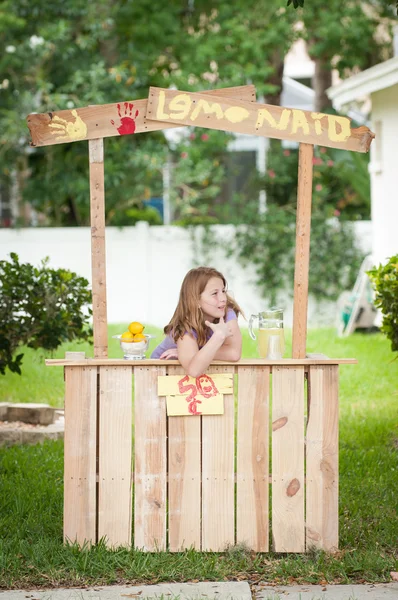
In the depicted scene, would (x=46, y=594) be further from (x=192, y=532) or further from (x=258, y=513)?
(x=258, y=513)

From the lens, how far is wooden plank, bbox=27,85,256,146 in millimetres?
4301

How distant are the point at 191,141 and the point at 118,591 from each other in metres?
12.4

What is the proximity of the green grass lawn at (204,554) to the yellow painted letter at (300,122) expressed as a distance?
1.92 metres

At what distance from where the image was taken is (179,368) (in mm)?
4309

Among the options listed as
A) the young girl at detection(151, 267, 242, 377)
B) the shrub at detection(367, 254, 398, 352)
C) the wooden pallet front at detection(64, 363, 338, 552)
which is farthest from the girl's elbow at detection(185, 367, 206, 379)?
the shrub at detection(367, 254, 398, 352)

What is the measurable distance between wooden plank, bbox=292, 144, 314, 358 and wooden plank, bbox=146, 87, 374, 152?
10 cm

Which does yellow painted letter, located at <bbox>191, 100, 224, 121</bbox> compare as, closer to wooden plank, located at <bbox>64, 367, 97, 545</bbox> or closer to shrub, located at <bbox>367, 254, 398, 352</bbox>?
wooden plank, located at <bbox>64, 367, 97, 545</bbox>

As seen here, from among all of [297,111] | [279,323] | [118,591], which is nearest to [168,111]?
[297,111]

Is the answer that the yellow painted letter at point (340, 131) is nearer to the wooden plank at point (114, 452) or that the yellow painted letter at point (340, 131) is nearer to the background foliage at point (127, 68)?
the wooden plank at point (114, 452)

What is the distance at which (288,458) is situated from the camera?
171 inches

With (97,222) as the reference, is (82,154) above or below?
above

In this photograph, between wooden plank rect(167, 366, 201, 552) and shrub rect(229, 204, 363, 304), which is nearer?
wooden plank rect(167, 366, 201, 552)

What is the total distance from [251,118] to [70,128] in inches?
32.2

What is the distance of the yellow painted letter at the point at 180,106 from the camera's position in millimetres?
4297
